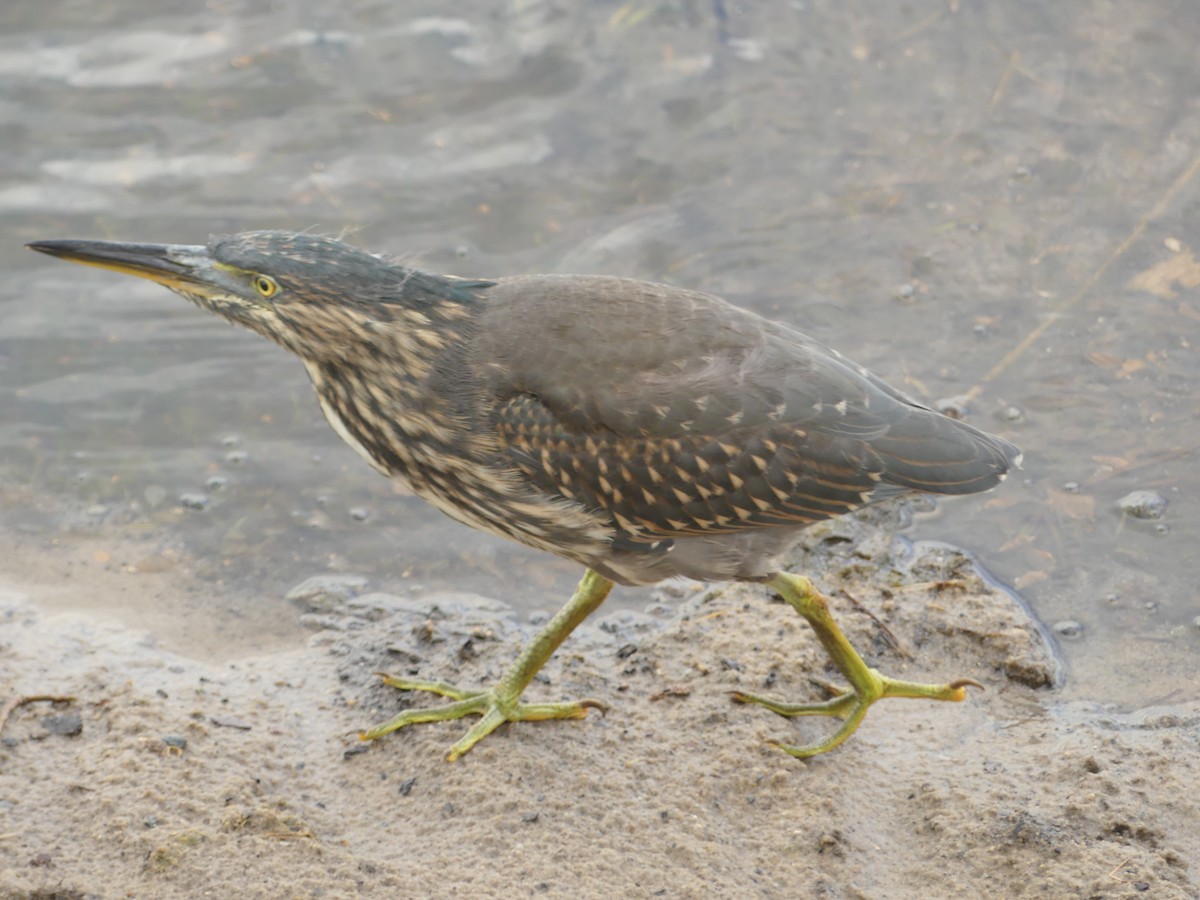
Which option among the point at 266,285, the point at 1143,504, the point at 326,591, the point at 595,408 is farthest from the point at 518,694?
the point at 1143,504

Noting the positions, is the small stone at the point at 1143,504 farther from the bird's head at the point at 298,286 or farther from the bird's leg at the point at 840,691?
the bird's head at the point at 298,286

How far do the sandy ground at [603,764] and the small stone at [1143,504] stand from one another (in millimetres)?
756

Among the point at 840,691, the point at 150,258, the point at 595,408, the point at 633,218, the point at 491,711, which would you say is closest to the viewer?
the point at 595,408

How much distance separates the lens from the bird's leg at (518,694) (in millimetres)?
4273

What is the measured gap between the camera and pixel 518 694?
4.34 metres

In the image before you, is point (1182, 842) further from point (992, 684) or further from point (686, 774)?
point (686, 774)

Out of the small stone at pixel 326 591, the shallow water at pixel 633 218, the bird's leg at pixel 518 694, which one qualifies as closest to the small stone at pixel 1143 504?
the shallow water at pixel 633 218

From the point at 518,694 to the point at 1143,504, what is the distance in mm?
2576

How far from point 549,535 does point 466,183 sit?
3.24 meters

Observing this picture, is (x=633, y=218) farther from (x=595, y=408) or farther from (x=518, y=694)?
(x=518, y=694)

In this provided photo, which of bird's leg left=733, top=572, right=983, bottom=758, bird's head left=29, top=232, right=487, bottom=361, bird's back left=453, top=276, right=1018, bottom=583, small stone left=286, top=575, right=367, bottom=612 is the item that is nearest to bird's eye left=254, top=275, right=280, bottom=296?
bird's head left=29, top=232, right=487, bottom=361

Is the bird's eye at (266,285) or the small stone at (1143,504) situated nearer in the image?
the bird's eye at (266,285)

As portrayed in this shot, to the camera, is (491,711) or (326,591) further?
(326,591)

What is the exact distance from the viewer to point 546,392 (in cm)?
396
